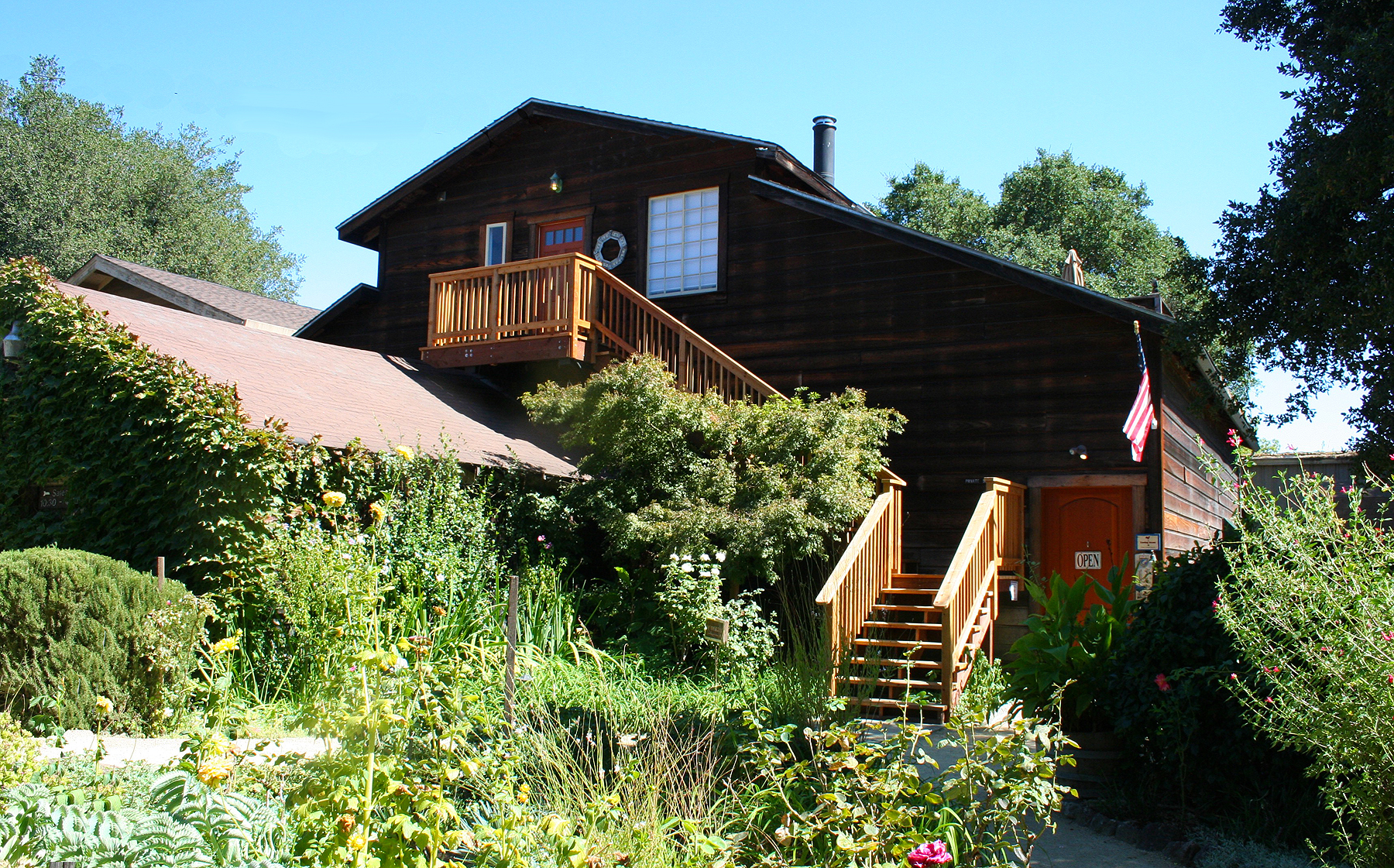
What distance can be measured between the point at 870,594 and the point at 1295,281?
6.16 m

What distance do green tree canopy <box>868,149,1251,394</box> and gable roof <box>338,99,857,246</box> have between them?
67.1ft

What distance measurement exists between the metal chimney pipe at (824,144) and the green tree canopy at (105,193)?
27.0 m

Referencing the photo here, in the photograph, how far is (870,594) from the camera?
10.6 metres

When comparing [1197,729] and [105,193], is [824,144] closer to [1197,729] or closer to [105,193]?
[1197,729]

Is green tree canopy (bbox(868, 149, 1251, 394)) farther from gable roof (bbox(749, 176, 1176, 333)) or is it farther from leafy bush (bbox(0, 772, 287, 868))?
leafy bush (bbox(0, 772, 287, 868))

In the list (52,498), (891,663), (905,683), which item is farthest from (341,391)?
(905,683)

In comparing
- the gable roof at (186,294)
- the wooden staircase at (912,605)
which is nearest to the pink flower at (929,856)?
the wooden staircase at (912,605)

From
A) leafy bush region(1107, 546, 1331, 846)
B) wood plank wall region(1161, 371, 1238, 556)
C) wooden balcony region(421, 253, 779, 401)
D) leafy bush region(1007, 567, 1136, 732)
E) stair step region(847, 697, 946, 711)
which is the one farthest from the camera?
wooden balcony region(421, 253, 779, 401)

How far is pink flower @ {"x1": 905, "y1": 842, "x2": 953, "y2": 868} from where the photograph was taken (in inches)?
130

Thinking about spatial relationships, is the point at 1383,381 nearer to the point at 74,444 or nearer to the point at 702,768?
the point at 702,768

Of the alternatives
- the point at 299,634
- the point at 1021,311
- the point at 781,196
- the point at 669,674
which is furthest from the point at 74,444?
the point at 1021,311

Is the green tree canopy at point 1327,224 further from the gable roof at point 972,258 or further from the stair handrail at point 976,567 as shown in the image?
the stair handrail at point 976,567

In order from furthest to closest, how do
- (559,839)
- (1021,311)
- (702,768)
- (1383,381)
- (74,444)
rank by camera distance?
(1021,311) < (1383,381) < (74,444) < (702,768) < (559,839)

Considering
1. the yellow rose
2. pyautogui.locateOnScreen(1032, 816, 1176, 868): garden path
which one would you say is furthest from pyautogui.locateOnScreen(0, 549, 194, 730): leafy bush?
pyautogui.locateOnScreen(1032, 816, 1176, 868): garden path
